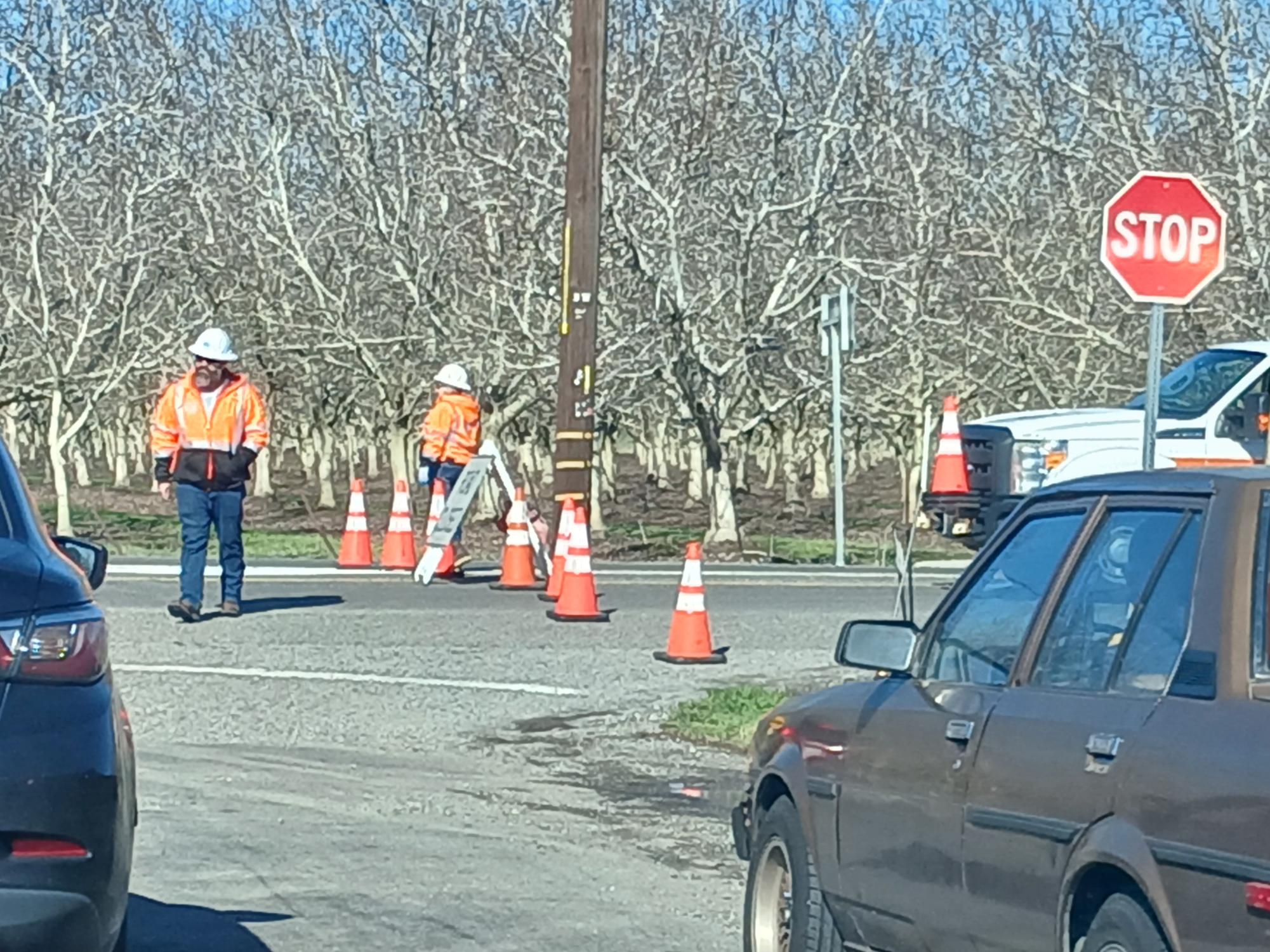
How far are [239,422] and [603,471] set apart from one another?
3197 cm

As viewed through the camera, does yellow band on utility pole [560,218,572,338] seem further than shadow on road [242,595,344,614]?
Yes

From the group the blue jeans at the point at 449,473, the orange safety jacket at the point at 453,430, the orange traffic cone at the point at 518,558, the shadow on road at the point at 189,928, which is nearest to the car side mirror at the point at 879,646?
the shadow on road at the point at 189,928

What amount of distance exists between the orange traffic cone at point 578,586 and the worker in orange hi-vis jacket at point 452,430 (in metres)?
3.86

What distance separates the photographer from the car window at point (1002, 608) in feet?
17.6

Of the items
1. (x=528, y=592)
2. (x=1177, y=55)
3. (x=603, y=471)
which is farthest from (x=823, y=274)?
(x=603, y=471)

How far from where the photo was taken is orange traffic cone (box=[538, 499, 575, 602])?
17.6 metres

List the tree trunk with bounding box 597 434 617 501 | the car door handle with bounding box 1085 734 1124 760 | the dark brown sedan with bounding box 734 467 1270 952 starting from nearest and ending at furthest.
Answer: the dark brown sedan with bounding box 734 467 1270 952, the car door handle with bounding box 1085 734 1124 760, the tree trunk with bounding box 597 434 617 501

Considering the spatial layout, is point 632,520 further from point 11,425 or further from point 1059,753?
point 1059,753

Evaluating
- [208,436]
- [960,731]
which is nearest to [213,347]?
[208,436]

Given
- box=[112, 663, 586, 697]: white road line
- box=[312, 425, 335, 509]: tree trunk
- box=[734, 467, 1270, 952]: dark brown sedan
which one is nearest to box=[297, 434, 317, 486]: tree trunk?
box=[312, 425, 335, 509]: tree trunk

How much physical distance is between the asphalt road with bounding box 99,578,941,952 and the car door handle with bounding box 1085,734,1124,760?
9.01 feet

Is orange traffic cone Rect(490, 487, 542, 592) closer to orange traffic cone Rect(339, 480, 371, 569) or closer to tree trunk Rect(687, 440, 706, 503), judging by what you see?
orange traffic cone Rect(339, 480, 371, 569)

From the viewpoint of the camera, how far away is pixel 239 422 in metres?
15.2

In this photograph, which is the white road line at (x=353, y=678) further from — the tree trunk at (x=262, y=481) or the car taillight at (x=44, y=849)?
the tree trunk at (x=262, y=481)
